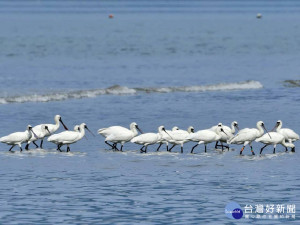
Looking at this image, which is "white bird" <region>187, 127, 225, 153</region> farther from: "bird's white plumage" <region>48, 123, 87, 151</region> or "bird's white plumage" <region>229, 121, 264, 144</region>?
"bird's white plumage" <region>48, 123, 87, 151</region>

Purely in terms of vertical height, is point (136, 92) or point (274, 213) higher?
point (136, 92)

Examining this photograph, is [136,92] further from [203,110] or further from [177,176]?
[177,176]

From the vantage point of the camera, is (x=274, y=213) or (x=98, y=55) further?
(x=98, y=55)

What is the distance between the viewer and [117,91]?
51.0 meters

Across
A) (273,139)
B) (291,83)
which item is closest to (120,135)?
(273,139)

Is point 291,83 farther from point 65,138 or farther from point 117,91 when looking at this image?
point 65,138

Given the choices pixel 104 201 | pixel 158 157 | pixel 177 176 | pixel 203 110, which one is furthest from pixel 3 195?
pixel 203 110

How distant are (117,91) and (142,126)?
50.4ft

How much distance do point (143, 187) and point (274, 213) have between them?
404 centimetres

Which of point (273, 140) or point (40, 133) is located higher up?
point (40, 133)

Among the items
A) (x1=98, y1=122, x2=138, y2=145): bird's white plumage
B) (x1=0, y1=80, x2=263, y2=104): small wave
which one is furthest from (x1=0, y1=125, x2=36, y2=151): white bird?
(x1=0, y1=80, x2=263, y2=104): small wave

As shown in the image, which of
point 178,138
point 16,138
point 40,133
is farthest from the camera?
point 40,133

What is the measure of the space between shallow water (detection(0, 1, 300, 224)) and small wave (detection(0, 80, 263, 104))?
62mm

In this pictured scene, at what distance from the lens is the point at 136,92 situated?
168 ft
